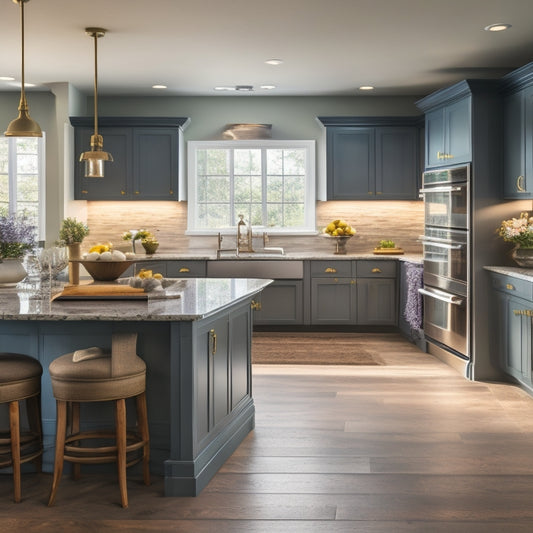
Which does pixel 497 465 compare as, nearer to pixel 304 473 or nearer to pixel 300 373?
pixel 304 473

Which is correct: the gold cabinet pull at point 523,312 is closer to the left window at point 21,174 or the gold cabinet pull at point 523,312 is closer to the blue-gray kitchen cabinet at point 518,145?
the blue-gray kitchen cabinet at point 518,145

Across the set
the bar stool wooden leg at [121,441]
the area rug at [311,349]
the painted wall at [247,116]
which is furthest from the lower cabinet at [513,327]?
the bar stool wooden leg at [121,441]

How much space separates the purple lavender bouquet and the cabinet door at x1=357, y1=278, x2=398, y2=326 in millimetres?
4429

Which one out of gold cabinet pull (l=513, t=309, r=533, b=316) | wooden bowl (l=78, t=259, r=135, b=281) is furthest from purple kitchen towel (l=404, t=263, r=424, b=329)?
wooden bowl (l=78, t=259, r=135, b=281)

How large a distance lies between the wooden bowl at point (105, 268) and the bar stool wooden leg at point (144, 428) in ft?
3.42

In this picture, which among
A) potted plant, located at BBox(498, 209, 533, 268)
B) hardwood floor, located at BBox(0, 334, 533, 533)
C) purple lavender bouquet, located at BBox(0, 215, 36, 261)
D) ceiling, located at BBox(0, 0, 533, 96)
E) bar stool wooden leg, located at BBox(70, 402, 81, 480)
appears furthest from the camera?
potted plant, located at BBox(498, 209, 533, 268)

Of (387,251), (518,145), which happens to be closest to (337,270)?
(387,251)

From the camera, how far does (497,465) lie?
396 cm

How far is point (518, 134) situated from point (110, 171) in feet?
14.5

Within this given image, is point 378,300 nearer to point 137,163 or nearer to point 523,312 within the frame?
point 523,312

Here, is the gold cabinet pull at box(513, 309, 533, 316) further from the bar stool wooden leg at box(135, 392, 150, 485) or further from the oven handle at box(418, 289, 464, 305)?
the bar stool wooden leg at box(135, 392, 150, 485)

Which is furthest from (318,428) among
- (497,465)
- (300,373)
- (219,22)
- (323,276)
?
(323,276)

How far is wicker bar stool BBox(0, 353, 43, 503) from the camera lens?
3.45 meters

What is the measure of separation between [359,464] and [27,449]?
→ 1.66 metres
